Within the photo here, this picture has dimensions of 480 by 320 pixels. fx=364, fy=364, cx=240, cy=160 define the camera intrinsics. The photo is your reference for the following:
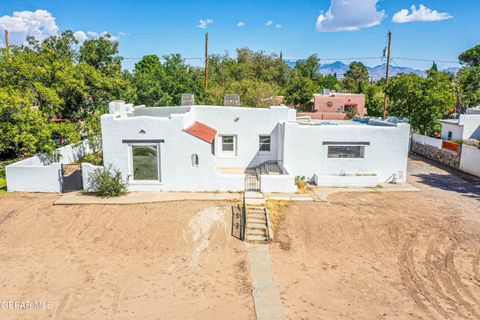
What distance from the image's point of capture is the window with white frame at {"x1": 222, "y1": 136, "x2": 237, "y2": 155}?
82.2 feet

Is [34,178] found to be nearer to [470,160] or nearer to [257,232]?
[257,232]

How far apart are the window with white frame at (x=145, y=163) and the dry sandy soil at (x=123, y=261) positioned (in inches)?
101

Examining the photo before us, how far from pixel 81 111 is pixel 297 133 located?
19.6 metres

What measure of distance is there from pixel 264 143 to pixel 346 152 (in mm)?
5540

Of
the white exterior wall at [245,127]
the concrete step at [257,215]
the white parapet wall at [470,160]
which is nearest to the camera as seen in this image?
the concrete step at [257,215]

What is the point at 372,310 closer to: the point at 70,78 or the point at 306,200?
the point at 306,200

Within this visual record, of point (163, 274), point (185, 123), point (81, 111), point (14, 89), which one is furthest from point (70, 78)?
point (163, 274)

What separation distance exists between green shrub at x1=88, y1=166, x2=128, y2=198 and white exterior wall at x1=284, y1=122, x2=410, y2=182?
9632 mm

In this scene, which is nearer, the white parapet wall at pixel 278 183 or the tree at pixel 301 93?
the white parapet wall at pixel 278 183

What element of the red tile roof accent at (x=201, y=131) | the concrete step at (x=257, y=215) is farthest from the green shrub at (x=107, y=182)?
the concrete step at (x=257, y=215)

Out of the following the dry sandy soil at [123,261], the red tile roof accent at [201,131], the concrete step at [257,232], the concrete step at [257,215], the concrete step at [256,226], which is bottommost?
the dry sandy soil at [123,261]

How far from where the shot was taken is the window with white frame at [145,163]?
792 inches

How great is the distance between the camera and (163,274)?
539 inches

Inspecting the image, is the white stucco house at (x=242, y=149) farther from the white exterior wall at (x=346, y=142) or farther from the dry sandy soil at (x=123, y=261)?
the dry sandy soil at (x=123, y=261)
